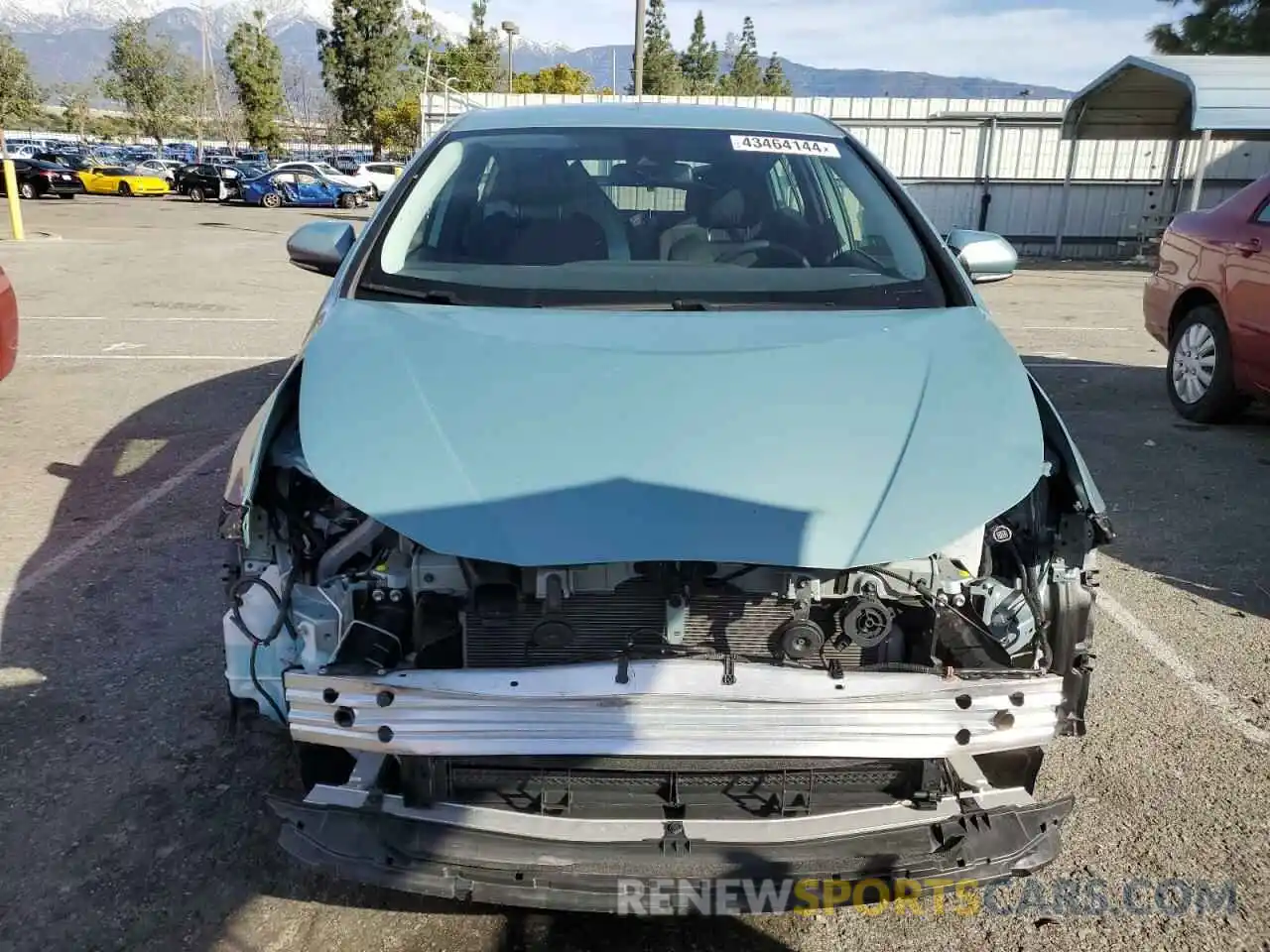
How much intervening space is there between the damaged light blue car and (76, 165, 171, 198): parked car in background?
36572 millimetres

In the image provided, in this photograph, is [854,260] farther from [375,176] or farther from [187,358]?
[375,176]

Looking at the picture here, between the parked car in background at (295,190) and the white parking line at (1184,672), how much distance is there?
30583 millimetres

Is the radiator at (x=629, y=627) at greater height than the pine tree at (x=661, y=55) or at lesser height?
lesser

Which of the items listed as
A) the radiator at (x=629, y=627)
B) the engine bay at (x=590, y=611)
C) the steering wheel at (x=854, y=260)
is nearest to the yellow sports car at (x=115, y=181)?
the steering wheel at (x=854, y=260)

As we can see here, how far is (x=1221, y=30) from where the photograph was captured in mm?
25609

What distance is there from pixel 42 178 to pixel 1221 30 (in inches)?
1361

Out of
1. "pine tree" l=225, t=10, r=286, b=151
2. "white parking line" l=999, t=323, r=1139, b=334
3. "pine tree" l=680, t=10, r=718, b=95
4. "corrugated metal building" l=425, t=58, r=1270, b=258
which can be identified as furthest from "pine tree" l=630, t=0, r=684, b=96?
"white parking line" l=999, t=323, r=1139, b=334

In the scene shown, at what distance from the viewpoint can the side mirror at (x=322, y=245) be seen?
3.57 m

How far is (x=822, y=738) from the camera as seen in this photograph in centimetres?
195

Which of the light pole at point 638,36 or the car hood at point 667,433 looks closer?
the car hood at point 667,433

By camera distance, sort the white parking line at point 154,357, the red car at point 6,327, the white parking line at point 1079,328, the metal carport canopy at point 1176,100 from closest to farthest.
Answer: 1. the red car at point 6,327
2. the white parking line at point 154,357
3. the white parking line at point 1079,328
4. the metal carport canopy at point 1176,100

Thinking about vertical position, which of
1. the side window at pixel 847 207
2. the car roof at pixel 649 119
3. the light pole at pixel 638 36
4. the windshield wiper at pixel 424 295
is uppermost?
the light pole at pixel 638 36

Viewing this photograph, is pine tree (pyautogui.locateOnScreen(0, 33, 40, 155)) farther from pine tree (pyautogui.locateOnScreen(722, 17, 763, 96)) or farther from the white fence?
pine tree (pyautogui.locateOnScreen(722, 17, 763, 96))

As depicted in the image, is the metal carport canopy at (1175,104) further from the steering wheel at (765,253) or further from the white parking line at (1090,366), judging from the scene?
the steering wheel at (765,253)
